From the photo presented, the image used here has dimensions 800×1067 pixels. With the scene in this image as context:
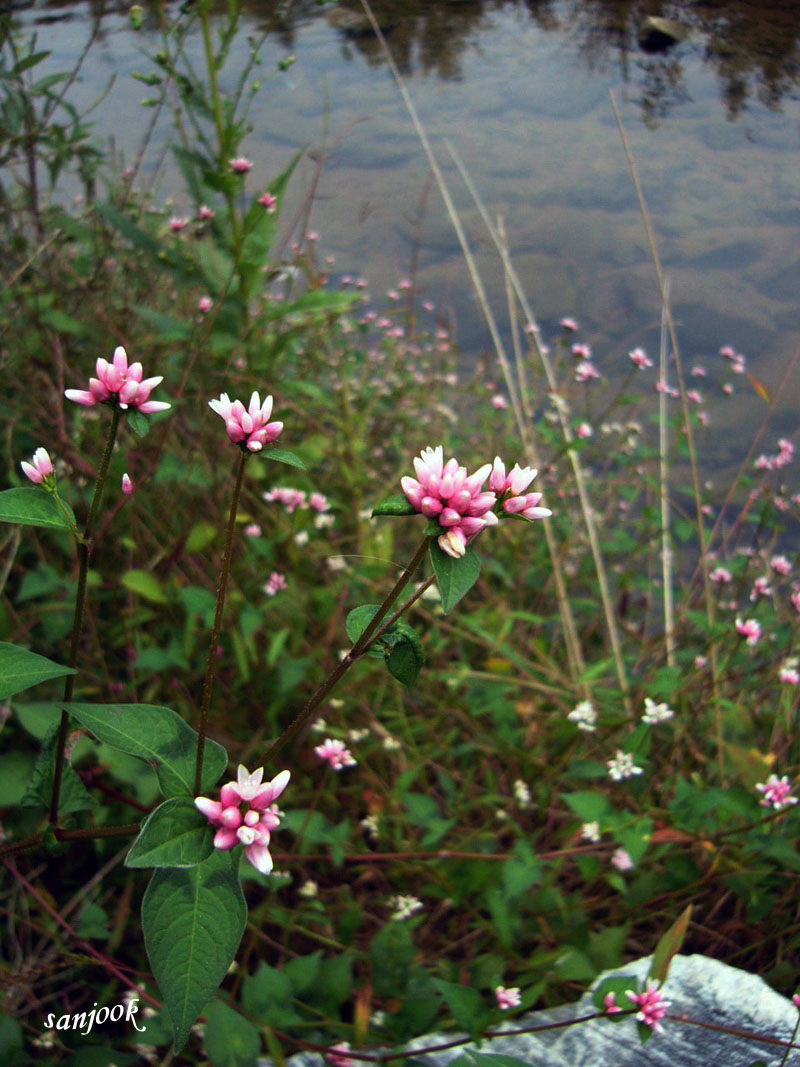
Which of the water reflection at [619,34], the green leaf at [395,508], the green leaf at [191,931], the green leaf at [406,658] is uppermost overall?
the water reflection at [619,34]

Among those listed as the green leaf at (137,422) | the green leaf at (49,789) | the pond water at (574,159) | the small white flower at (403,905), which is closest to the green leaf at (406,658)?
the green leaf at (137,422)

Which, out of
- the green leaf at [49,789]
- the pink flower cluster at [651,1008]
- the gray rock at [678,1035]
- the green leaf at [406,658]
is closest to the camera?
the green leaf at [406,658]

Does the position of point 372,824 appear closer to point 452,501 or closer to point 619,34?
point 452,501

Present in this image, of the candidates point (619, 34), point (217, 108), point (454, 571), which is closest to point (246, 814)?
point (454, 571)

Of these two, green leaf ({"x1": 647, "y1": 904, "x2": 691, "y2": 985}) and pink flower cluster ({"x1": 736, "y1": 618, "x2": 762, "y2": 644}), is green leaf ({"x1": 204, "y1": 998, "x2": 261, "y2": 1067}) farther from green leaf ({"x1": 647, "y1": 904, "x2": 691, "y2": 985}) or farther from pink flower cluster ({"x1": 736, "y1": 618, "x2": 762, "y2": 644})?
pink flower cluster ({"x1": 736, "y1": 618, "x2": 762, "y2": 644})

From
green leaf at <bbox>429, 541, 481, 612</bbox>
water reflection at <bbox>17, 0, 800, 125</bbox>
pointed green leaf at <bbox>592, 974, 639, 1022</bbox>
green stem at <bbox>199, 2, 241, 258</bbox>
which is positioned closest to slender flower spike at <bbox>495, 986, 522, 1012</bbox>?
pointed green leaf at <bbox>592, 974, 639, 1022</bbox>

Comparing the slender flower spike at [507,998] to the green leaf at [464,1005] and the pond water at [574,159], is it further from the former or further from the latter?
the pond water at [574,159]

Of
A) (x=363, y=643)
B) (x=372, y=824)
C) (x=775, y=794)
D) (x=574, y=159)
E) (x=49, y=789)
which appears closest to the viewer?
(x=363, y=643)
